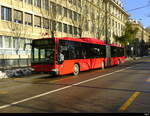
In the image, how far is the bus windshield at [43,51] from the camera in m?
17.1

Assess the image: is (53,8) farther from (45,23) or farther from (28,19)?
(28,19)

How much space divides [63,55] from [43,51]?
4.48 ft

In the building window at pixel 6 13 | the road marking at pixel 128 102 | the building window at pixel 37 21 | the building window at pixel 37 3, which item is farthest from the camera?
the building window at pixel 37 3

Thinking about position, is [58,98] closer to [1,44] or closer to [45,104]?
[45,104]

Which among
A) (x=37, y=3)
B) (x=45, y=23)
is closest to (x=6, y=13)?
(x=37, y=3)

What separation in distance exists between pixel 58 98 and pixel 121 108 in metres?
2.70

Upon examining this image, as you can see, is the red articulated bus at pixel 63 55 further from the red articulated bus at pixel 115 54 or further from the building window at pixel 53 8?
the building window at pixel 53 8

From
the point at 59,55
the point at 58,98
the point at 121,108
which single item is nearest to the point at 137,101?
the point at 121,108

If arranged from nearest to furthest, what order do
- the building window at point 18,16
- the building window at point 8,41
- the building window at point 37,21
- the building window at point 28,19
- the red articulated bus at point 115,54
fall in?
the red articulated bus at point 115,54 → the building window at point 8,41 → the building window at point 18,16 → the building window at point 28,19 → the building window at point 37,21

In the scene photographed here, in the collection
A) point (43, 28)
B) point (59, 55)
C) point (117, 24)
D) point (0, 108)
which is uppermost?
point (117, 24)

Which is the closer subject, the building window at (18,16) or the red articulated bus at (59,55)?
the red articulated bus at (59,55)

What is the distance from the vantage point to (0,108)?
7.91 m

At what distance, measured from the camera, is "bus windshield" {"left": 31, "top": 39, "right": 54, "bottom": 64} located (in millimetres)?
17078

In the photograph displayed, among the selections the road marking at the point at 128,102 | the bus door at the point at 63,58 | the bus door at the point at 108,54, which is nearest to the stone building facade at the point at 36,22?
the bus door at the point at 108,54
